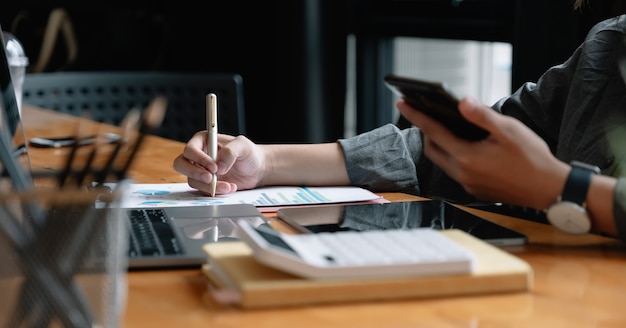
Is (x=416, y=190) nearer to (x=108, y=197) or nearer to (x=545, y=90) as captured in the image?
(x=545, y=90)

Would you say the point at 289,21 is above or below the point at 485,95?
above

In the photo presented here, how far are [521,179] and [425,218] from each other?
0.17 m

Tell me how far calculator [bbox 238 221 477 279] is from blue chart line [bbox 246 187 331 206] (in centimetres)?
43

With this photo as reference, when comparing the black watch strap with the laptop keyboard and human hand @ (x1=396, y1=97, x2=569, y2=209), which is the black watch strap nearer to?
human hand @ (x1=396, y1=97, x2=569, y2=209)

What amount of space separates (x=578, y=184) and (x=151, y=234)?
0.52 m

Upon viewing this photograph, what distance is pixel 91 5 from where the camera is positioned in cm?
416

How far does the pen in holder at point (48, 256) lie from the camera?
73cm

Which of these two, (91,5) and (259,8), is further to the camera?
(91,5)

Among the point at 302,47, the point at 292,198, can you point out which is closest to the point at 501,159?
the point at 292,198

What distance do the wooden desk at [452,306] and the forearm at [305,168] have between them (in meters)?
0.49

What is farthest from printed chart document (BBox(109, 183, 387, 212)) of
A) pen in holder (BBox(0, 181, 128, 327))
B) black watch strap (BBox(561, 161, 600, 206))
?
pen in holder (BBox(0, 181, 128, 327))

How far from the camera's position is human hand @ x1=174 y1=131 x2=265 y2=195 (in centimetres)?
149

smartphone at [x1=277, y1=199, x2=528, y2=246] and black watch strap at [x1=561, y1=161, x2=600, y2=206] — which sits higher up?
black watch strap at [x1=561, y1=161, x2=600, y2=206]

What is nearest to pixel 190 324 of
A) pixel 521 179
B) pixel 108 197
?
pixel 108 197
